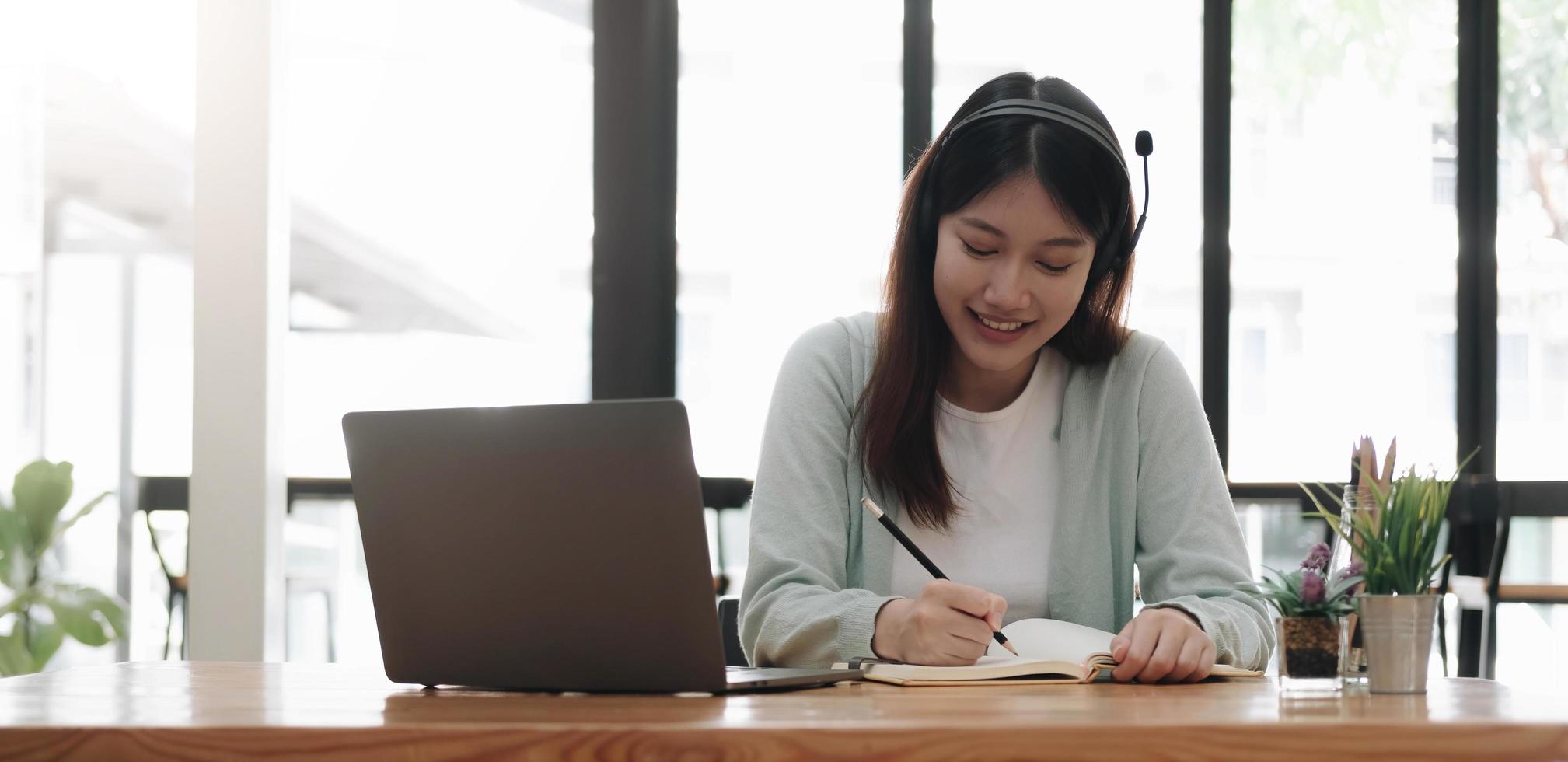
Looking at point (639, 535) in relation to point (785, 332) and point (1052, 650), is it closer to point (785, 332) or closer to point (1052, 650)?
point (1052, 650)

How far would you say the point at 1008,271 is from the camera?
1.42 metres

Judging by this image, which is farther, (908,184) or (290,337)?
(290,337)

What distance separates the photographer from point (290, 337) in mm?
3949

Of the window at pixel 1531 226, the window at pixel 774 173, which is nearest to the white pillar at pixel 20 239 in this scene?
the window at pixel 774 173

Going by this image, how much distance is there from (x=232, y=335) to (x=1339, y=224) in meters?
3.17

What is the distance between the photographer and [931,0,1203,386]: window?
13.5ft

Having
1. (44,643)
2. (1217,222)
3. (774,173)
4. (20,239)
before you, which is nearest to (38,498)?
(44,643)

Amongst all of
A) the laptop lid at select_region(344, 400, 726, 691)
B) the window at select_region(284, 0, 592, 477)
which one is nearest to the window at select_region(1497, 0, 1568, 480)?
the window at select_region(284, 0, 592, 477)

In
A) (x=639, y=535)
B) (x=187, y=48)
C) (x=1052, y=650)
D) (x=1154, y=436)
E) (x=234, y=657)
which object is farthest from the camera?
(x=187, y=48)

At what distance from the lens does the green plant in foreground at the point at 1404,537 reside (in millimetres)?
981

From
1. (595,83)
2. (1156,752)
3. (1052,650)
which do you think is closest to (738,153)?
(595,83)

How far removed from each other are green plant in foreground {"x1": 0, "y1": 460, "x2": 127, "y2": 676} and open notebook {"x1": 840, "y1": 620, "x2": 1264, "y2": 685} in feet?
9.53

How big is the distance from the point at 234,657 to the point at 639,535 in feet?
8.99

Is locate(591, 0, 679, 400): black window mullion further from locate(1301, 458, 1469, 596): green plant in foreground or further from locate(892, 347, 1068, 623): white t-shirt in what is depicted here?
locate(1301, 458, 1469, 596): green plant in foreground
